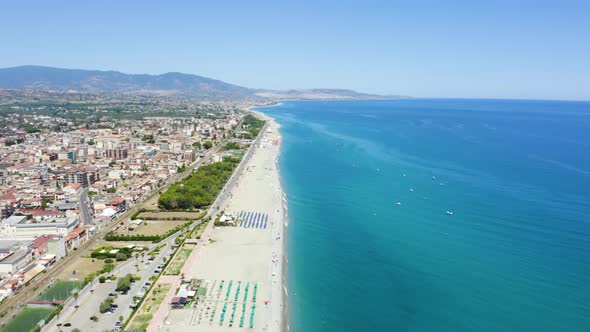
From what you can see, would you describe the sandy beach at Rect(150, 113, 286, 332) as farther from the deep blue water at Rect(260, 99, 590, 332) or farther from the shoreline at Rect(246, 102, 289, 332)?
the deep blue water at Rect(260, 99, 590, 332)

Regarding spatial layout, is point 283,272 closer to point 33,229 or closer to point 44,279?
point 44,279

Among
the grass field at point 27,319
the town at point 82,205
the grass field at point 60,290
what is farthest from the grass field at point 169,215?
the grass field at point 27,319

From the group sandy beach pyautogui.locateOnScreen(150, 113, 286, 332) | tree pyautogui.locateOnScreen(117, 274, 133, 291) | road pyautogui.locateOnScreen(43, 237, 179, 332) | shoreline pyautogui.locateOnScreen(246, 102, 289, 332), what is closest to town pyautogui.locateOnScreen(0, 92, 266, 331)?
road pyautogui.locateOnScreen(43, 237, 179, 332)

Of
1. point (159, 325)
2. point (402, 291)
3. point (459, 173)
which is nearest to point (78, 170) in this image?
point (159, 325)

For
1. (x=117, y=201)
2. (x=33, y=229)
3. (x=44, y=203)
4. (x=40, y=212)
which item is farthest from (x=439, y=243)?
(x=44, y=203)

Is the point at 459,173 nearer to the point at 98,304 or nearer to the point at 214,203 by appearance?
the point at 214,203

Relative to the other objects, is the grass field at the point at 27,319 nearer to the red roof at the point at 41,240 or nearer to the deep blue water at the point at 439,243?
the red roof at the point at 41,240
